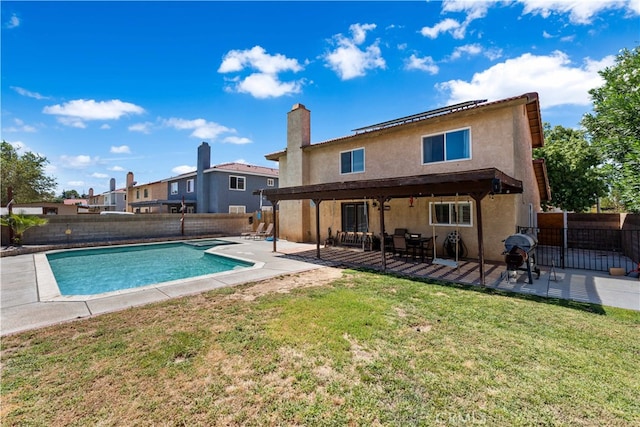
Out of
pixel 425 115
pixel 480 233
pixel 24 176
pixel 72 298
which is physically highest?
pixel 24 176

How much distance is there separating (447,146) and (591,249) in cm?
1005

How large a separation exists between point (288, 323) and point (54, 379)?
3025mm

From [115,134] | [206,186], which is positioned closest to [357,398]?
[206,186]

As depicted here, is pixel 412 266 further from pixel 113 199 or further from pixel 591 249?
pixel 113 199

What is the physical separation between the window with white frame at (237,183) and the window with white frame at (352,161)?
573 inches

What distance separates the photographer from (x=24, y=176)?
2952 cm

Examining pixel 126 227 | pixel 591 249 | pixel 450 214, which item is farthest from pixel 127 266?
pixel 591 249

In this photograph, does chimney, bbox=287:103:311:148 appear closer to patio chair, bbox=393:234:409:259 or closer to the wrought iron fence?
patio chair, bbox=393:234:409:259

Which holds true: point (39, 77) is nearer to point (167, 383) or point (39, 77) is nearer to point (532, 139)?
point (167, 383)

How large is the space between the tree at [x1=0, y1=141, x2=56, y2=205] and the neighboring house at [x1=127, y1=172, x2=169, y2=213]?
796cm

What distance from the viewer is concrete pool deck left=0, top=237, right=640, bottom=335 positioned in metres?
5.18

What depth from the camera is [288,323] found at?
15.6 ft

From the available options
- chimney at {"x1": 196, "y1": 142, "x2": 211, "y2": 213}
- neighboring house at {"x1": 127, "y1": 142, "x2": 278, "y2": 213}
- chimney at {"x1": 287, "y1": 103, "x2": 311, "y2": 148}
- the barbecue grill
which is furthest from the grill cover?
chimney at {"x1": 196, "y1": 142, "x2": 211, "y2": 213}

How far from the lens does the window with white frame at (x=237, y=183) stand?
2577cm
